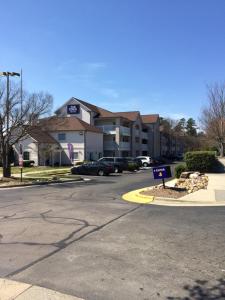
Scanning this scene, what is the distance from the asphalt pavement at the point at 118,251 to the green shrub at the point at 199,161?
17.7m

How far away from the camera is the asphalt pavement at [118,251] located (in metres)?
5.82

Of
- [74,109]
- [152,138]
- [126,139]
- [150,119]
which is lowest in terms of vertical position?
[126,139]

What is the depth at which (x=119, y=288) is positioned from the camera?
18.8ft

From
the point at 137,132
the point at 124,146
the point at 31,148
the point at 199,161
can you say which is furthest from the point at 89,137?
the point at 199,161

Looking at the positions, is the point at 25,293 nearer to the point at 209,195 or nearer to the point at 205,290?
the point at 205,290

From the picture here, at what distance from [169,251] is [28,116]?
24.0m

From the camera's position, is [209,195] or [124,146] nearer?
[209,195]

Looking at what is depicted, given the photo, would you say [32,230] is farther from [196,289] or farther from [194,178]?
[194,178]

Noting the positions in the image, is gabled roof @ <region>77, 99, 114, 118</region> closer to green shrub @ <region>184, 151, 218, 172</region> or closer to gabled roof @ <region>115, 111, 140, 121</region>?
gabled roof @ <region>115, 111, 140, 121</region>

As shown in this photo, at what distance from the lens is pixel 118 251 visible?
7.79m

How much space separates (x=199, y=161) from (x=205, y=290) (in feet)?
84.4

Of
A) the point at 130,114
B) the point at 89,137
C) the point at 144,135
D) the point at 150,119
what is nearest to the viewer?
the point at 89,137

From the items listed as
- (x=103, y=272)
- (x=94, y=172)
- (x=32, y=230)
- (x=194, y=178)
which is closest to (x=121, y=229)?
(x=32, y=230)

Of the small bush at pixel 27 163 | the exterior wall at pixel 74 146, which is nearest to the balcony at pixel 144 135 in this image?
the exterior wall at pixel 74 146
